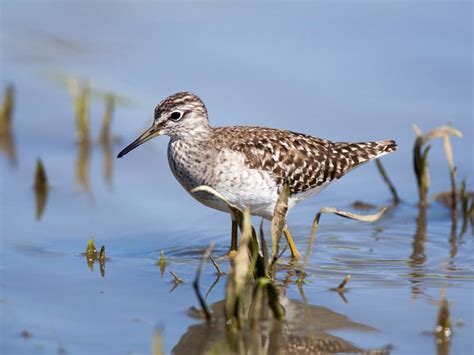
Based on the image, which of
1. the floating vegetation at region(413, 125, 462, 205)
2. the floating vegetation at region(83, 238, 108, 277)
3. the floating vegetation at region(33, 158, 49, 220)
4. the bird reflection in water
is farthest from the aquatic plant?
the bird reflection in water

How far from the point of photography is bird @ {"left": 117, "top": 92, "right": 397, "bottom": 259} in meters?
9.89

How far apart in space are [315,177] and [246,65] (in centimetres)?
490

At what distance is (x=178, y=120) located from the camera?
1030 cm

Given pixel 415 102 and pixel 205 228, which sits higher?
pixel 415 102

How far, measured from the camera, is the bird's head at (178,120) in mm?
10273

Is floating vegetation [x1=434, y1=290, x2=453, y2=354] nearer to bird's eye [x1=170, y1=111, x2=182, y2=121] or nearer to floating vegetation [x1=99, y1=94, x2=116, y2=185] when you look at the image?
bird's eye [x1=170, y1=111, x2=182, y2=121]

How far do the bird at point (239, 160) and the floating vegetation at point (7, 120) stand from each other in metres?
3.22

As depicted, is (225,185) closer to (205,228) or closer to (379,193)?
(205,228)

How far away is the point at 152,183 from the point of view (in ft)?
39.8

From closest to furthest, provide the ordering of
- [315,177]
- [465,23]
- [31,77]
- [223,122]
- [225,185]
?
1. [225,185]
2. [315,177]
3. [223,122]
4. [31,77]
5. [465,23]

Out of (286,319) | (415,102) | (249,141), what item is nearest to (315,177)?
(249,141)

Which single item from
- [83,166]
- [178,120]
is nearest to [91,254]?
[178,120]

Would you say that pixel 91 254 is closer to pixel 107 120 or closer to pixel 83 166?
pixel 83 166

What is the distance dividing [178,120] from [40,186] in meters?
2.28
